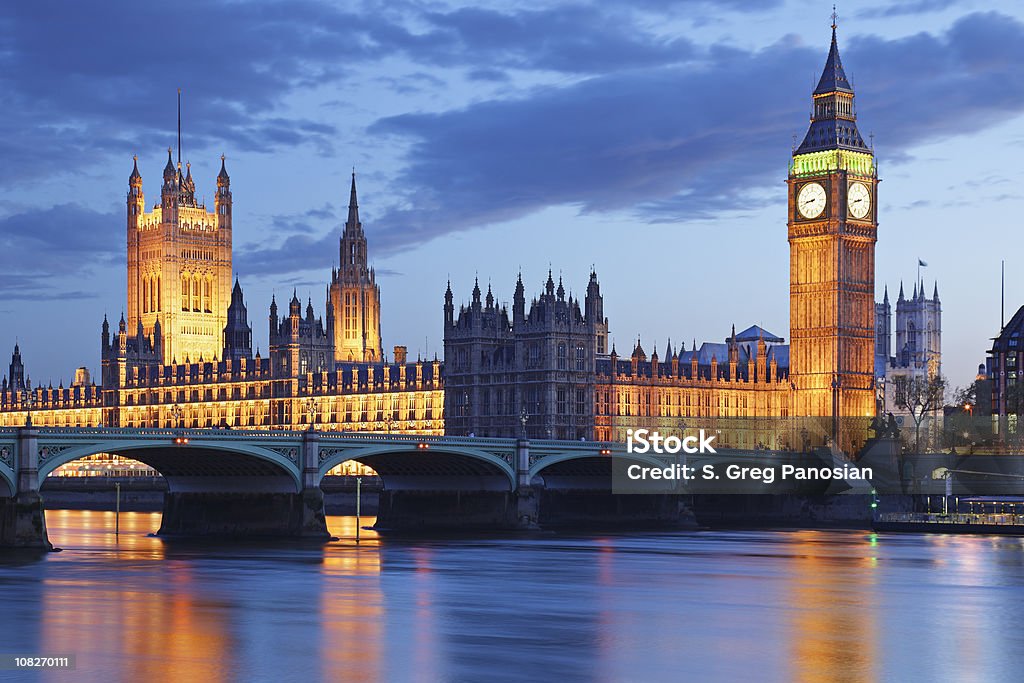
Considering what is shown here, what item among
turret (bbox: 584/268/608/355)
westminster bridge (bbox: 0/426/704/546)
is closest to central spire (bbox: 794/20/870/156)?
turret (bbox: 584/268/608/355)

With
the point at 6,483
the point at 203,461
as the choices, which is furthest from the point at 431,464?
the point at 6,483

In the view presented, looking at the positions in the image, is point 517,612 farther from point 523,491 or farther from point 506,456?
point 523,491

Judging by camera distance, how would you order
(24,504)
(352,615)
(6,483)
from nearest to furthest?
(352,615)
(24,504)
(6,483)

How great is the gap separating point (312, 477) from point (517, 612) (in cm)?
4102

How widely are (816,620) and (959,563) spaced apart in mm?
25849

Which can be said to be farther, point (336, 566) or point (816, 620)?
point (336, 566)

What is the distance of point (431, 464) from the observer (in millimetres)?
104875

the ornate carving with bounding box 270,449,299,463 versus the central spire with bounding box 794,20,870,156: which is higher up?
the central spire with bounding box 794,20,870,156

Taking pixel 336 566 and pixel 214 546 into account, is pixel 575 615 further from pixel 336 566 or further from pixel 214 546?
pixel 214 546

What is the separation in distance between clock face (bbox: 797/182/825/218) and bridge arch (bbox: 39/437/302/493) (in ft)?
293

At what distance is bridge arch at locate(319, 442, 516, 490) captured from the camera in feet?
316

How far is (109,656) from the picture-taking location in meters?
41.7

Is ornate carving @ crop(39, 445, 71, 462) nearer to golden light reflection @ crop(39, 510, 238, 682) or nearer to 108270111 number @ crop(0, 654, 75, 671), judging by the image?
golden light reflection @ crop(39, 510, 238, 682)

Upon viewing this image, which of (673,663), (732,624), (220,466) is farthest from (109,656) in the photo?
(220,466)
